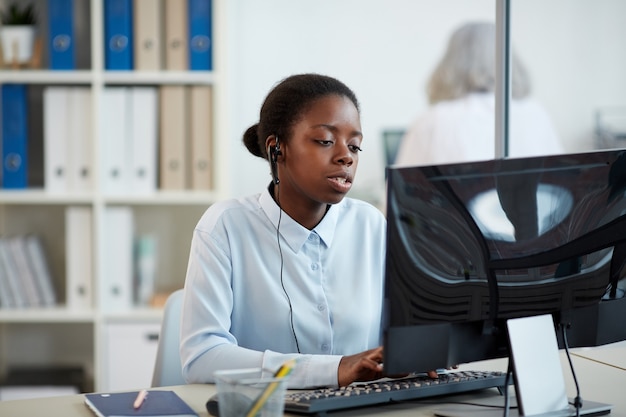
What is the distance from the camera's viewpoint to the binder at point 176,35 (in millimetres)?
3098

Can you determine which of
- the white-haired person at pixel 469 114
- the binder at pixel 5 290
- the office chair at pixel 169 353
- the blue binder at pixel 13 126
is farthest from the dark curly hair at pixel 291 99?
the white-haired person at pixel 469 114

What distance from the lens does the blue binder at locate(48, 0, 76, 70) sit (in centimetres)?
306

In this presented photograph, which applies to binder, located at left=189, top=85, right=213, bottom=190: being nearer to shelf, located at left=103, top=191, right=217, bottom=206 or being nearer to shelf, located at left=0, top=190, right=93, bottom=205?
shelf, located at left=103, top=191, right=217, bottom=206

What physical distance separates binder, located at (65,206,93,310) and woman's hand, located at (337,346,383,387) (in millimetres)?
1863

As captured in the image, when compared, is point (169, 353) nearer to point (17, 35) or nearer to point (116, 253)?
point (116, 253)

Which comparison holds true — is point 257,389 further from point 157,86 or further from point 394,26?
point 394,26

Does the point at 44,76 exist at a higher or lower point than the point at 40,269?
higher

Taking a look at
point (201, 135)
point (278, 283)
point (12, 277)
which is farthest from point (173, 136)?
point (278, 283)

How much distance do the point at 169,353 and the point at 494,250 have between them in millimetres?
803

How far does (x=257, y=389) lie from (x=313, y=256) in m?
0.62

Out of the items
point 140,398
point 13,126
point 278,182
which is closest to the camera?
point 140,398

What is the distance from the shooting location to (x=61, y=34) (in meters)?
3.09

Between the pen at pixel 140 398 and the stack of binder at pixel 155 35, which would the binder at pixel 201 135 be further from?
the pen at pixel 140 398

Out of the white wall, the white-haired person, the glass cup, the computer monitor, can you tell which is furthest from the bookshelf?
the glass cup
